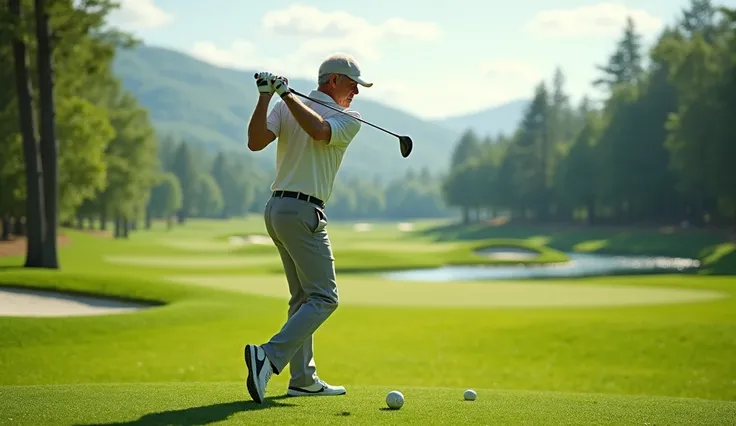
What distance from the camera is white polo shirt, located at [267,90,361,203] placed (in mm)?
7645

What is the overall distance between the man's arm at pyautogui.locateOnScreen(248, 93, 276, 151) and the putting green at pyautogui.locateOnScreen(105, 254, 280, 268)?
1644 inches

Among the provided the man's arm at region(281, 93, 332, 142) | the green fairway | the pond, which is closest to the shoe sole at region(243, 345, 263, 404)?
the green fairway

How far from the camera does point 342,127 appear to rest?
762 centimetres

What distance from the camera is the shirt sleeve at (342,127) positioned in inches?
298

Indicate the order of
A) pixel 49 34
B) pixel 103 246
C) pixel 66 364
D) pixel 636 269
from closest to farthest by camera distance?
1. pixel 66 364
2. pixel 49 34
3. pixel 636 269
4. pixel 103 246

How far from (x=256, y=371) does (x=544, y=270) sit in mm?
48444

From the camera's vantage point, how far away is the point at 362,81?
7.84 metres

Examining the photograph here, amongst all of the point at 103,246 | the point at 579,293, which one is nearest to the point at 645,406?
the point at 579,293

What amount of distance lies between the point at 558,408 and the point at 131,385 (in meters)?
3.96

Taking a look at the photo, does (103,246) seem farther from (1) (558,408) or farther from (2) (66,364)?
(1) (558,408)

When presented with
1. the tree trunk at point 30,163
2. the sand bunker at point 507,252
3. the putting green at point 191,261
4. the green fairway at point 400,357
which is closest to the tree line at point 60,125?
the tree trunk at point 30,163

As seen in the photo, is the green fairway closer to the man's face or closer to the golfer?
the golfer

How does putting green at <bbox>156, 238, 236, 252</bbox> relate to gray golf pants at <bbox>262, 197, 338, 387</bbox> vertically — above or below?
below

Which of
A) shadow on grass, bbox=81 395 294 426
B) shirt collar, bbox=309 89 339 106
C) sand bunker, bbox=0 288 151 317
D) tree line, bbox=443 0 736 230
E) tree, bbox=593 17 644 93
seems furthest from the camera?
tree, bbox=593 17 644 93
